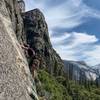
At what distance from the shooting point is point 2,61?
11.1 metres

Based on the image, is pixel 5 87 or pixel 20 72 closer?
pixel 5 87

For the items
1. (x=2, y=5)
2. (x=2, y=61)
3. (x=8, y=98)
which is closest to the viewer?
(x=8, y=98)

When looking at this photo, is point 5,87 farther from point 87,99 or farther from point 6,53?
point 87,99

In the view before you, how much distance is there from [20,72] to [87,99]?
175 metres

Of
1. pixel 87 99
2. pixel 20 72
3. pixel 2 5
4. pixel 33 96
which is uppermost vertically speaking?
pixel 2 5

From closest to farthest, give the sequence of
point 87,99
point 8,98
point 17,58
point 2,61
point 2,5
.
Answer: point 8,98 → point 2,61 → point 17,58 → point 2,5 → point 87,99

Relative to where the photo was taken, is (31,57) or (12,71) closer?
(12,71)

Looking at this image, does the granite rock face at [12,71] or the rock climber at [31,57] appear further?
the rock climber at [31,57]

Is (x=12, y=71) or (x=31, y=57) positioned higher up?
(x=31, y=57)

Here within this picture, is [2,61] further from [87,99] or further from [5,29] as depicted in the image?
[87,99]

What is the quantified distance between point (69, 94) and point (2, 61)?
180505 millimetres

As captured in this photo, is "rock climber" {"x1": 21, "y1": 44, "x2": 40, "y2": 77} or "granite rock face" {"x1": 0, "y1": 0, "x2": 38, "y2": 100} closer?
"granite rock face" {"x1": 0, "y1": 0, "x2": 38, "y2": 100}

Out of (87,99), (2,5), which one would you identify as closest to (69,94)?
(87,99)

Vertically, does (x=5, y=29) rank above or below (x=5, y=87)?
above
